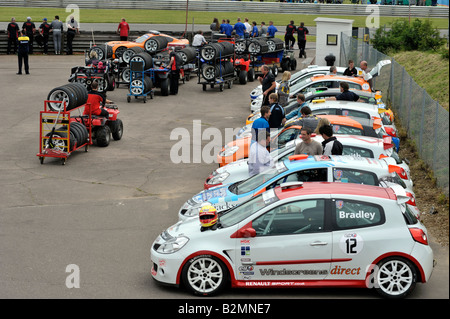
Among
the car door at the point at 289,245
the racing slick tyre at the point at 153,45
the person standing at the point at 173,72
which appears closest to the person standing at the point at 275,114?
the car door at the point at 289,245

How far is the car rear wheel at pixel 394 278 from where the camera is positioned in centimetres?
892

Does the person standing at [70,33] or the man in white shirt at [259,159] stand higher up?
the person standing at [70,33]

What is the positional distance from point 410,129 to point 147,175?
6.93 meters

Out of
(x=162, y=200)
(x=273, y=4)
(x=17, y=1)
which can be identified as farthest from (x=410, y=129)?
(x=17, y=1)

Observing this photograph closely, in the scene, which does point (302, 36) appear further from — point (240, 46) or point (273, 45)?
point (240, 46)

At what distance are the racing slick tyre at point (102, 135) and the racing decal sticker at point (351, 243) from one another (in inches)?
424

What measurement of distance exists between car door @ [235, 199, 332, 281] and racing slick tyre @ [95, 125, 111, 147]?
1016cm

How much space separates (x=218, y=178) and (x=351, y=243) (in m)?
4.37

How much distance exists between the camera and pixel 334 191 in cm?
923

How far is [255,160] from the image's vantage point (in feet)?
39.6

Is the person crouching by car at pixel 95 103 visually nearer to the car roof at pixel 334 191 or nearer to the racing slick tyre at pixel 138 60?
the racing slick tyre at pixel 138 60

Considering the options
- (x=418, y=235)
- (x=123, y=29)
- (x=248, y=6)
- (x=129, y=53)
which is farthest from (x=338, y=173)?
(x=248, y=6)

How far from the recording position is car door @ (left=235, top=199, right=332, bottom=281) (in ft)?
29.4
